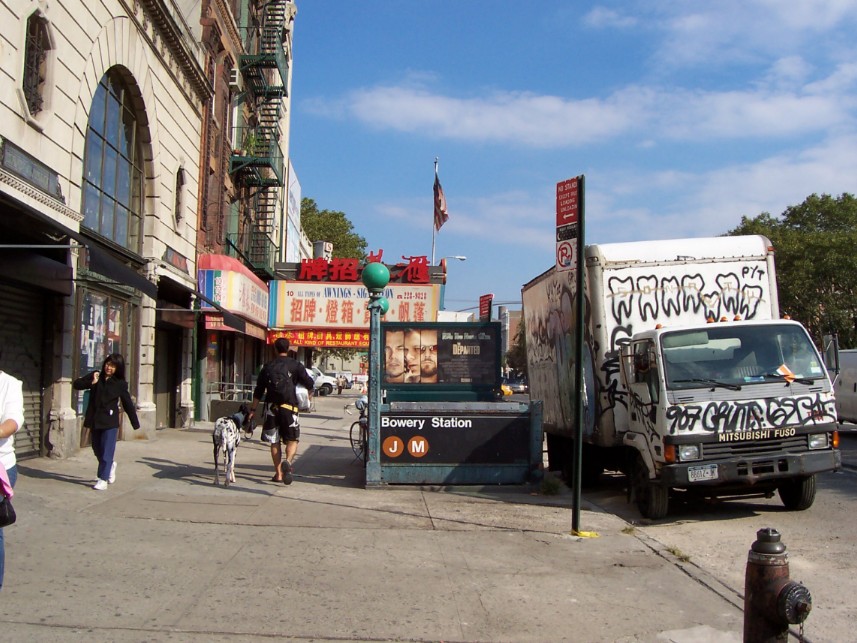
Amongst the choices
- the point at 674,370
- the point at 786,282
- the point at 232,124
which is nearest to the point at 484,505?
the point at 674,370

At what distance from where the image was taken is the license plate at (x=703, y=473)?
833 centimetres

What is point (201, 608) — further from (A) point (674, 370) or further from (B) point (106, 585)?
(A) point (674, 370)

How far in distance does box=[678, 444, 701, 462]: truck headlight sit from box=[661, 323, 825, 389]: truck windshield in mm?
645

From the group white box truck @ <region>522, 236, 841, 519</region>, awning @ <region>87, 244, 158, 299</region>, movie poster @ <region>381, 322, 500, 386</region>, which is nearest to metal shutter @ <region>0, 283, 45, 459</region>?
awning @ <region>87, 244, 158, 299</region>

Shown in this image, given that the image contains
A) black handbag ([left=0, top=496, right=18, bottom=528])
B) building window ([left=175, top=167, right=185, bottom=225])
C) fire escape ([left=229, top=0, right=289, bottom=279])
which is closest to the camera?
black handbag ([left=0, top=496, right=18, bottom=528])

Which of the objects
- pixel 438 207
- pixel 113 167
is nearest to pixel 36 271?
pixel 113 167

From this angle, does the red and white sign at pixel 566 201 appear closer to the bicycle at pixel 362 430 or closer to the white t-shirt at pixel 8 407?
the bicycle at pixel 362 430

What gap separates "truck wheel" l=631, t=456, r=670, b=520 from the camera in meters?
8.88

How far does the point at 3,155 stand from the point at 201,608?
6.37 metres

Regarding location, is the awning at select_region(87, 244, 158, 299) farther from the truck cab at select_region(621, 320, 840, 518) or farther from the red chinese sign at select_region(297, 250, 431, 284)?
the red chinese sign at select_region(297, 250, 431, 284)

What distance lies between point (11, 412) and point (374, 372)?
6.05 m

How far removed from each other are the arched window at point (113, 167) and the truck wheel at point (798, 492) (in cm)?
1060

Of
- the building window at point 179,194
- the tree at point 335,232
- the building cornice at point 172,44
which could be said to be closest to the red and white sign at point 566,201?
the building cornice at point 172,44

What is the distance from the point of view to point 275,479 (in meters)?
10.7
